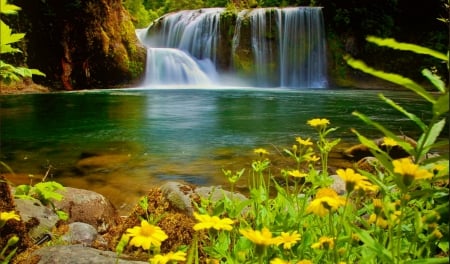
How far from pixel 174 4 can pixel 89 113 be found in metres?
29.2

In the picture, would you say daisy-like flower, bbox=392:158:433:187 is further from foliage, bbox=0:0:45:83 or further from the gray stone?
the gray stone

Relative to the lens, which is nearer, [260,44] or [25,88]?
[25,88]

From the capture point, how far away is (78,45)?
65.7 ft

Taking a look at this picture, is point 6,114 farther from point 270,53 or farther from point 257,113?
point 270,53

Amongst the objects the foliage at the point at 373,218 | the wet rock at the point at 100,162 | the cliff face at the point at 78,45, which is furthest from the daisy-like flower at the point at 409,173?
the cliff face at the point at 78,45

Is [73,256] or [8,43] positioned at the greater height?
[8,43]

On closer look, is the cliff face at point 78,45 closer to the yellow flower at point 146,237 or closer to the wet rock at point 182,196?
the wet rock at point 182,196

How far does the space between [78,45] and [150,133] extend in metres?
12.9

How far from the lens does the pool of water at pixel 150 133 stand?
577 cm

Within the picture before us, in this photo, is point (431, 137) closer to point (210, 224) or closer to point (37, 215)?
point (210, 224)

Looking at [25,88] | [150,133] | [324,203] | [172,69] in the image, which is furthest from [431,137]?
[172,69]

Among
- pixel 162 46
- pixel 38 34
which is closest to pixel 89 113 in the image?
pixel 38 34

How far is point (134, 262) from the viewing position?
6.10 feet

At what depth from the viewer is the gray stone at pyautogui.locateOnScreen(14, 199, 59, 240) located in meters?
2.72
